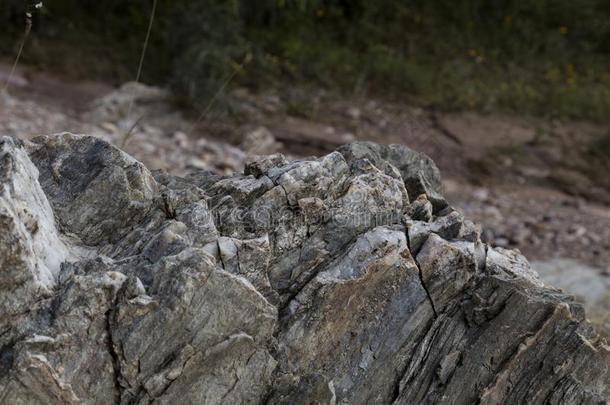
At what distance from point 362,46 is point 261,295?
12.8 metres

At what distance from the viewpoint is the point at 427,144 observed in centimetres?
1305

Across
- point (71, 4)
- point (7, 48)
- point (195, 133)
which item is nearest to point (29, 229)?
point (195, 133)

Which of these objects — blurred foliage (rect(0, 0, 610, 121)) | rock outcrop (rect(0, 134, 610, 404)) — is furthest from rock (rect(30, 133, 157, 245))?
blurred foliage (rect(0, 0, 610, 121))

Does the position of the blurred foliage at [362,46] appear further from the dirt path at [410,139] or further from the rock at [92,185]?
the rock at [92,185]

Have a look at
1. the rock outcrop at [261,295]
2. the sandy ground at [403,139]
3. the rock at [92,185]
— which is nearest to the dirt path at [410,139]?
the sandy ground at [403,139]

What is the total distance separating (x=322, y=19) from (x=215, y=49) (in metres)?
4.16

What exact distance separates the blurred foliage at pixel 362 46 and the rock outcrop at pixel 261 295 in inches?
345

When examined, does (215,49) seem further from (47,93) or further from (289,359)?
(289,359)

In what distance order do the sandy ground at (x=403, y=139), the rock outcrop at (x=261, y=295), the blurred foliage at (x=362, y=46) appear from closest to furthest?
the rock outcrop at (x=261, y=295)
the sandy ground at (x=403, y=139)
the blurred foliage at (x=362, y=46)

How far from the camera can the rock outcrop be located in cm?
324

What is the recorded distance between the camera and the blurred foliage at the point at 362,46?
1316 cm

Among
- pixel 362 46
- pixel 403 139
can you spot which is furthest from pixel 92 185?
pixel 362 46

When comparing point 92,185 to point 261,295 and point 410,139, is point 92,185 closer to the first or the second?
point 261,295

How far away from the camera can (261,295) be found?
344 centimetres
